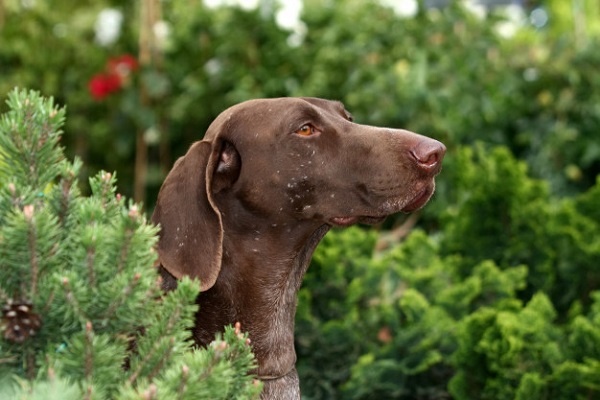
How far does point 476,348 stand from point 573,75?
12.7 ft

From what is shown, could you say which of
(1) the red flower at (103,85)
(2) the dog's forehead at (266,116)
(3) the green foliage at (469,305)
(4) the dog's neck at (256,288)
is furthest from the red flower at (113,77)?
(4) the dog's neck at (256,288)

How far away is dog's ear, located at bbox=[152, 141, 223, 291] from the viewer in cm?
250

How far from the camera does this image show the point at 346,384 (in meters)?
3.64

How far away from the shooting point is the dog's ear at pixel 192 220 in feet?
8.20

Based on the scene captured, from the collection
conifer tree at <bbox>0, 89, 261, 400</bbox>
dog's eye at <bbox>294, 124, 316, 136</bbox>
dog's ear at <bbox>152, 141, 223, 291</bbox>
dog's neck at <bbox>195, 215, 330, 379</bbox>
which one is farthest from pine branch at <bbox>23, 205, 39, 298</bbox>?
dog's eye at <bbox>294, 124, 316, 136</bbox>

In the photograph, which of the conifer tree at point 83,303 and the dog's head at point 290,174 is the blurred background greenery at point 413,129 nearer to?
the dog's head at point 290,174

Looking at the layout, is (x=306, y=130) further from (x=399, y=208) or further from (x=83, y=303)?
(x=83, y=303)

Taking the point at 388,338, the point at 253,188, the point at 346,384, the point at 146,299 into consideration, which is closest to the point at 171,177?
the point at 253,188

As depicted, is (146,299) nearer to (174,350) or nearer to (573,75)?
(174,350)

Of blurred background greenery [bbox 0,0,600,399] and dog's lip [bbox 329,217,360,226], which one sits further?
blurred background greenery [bbox 0,0,600,399]

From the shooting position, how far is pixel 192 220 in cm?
253

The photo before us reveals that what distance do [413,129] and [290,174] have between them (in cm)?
384

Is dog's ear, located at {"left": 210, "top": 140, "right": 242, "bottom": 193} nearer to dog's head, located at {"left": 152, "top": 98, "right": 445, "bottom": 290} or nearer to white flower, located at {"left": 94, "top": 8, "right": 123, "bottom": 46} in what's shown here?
dog's head, located at {"left": 152, "top": 98, "right": 445, "bottom": 290}

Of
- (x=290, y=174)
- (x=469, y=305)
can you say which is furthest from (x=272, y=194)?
(x=469, y=305)
